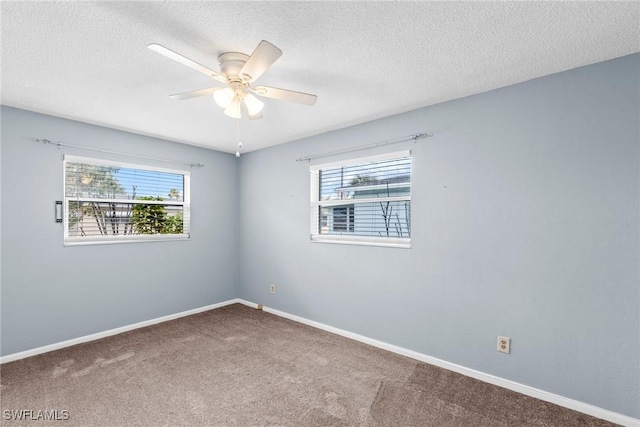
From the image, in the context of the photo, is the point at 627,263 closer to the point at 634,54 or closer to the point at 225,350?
the point at 634,54

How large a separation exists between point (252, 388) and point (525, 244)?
2386 mm

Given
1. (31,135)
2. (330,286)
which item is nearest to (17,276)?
(31,135)

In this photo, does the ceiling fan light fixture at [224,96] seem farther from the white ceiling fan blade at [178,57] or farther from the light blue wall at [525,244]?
the light blue wall at [525,244]

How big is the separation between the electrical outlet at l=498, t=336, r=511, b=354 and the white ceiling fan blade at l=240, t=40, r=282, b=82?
103 inches

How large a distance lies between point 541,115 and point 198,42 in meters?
2.44

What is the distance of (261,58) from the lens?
1.63 meters

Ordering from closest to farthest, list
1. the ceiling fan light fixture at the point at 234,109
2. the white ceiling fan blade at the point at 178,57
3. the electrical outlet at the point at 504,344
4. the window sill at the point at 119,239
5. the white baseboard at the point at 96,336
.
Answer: the white ceiling fan blade at the point at 178,57
the ceiling fan light fixture at the point at 234,109
the electrical outlet at the point at 504,344
the white baseboard at the point at 96,336
the window sill at the point at 119,239

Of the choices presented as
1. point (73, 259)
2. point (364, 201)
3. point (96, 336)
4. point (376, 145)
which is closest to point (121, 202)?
point (73, 259)

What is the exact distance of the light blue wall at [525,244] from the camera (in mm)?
2008

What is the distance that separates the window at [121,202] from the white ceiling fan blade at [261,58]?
2610 mm

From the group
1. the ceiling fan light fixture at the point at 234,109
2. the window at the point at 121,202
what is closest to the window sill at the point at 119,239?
the window at the point at 121,202

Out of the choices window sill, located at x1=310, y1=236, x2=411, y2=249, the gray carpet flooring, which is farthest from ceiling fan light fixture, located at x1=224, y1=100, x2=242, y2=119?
the gray carpet flooring

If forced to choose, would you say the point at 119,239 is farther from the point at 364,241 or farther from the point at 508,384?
the point at 508,384

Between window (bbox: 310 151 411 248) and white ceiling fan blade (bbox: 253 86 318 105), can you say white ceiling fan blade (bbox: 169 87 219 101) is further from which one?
window (bbox: 310 151 411 248)
